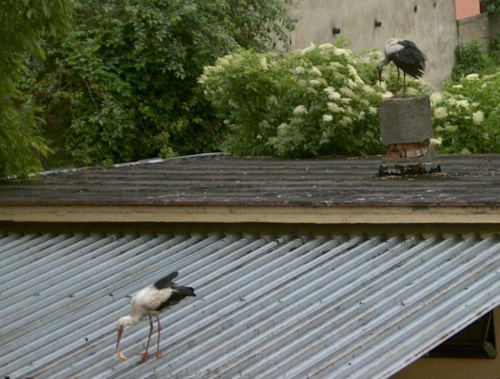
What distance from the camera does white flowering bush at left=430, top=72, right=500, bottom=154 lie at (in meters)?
15.4

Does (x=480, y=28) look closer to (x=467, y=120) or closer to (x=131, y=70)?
(x=131, y=70)

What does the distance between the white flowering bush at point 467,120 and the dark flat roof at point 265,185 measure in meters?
2.50

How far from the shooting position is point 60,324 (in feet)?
25.6

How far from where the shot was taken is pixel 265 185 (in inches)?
389

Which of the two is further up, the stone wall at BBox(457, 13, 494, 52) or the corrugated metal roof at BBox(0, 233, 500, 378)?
the stone wall at BBox(457, 13, 494, 52)

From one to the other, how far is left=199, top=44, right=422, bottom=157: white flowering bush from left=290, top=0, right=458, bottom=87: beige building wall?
573 cm

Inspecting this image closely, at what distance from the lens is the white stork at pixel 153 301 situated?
6844mm

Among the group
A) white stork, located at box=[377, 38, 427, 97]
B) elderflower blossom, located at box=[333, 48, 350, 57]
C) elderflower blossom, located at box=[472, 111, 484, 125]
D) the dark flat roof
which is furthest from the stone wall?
white stork, located at box=[377, 38, 427, 97]

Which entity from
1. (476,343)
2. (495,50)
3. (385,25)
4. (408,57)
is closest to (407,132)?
(408,57)

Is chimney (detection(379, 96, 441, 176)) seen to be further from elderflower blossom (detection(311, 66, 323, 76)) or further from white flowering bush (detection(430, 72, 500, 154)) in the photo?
white flowering bush (detection(430, 72, 500, 154))

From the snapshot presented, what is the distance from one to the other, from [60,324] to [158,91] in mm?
11974

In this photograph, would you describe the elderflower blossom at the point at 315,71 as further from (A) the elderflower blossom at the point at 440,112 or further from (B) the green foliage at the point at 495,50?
(B) the green foliage at the point at 495,50

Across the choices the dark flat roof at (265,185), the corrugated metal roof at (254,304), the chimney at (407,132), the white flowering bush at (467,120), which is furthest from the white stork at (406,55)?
the white flowering bush at (467,120)

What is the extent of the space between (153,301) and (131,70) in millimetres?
12620
